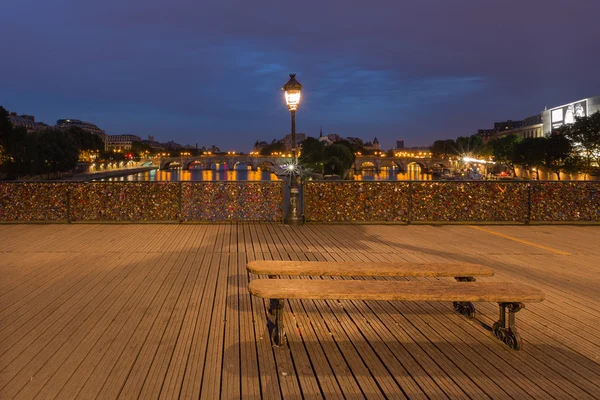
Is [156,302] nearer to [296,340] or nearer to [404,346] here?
[296,340]

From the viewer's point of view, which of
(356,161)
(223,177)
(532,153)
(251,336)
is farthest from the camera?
(356,161)

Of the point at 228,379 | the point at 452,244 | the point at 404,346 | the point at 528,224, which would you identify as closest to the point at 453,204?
the point at 528,224

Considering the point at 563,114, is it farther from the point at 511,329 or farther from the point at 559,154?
the point at 511,329

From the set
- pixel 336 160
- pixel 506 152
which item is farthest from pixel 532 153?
pixel 336 160

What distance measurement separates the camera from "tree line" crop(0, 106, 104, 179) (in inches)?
2184

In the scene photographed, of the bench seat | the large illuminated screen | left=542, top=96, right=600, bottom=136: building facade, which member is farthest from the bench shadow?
the large illuminated screen

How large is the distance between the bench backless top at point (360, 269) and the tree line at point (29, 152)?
2374 inches

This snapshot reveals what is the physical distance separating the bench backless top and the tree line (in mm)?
60293

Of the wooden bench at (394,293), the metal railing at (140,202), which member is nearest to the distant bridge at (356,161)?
the metal railing at (140,202)

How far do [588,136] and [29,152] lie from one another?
66764 mm

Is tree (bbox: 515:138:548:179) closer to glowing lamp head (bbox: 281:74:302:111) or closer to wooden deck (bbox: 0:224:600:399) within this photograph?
glowing lamp head (bbox: 281:74:302:111)

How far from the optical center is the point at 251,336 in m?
4.49

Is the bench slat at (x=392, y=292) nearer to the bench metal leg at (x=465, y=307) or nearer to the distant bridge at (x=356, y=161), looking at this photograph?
the bench metal leg at (x=465, y=307)

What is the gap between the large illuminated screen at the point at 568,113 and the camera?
300ft
